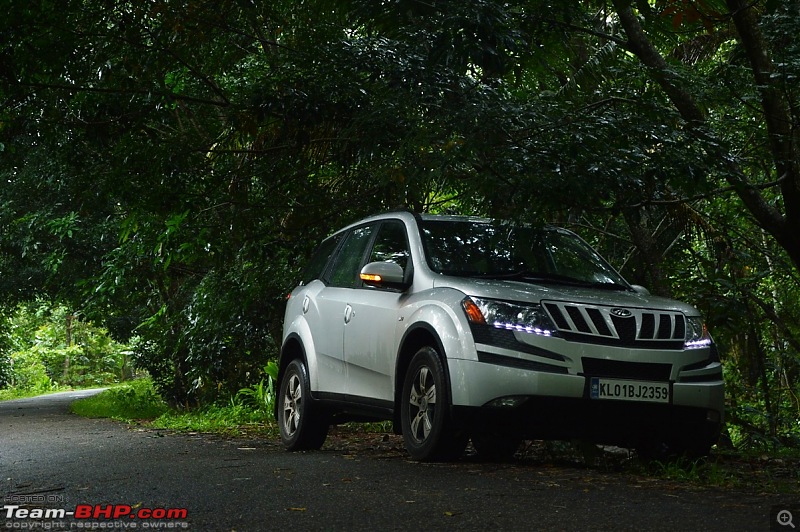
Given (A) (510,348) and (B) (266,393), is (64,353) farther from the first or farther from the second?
(A) (510,348)

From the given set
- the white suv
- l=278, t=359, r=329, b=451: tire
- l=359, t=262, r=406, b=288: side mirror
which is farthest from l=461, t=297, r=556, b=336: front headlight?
l=278, t=359, r=329, b=451: tire

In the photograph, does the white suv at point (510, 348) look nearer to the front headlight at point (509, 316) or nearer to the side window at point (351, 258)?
the front headlight at point (509, 316)

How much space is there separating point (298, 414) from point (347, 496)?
350cm

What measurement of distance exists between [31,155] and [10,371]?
2793 cm

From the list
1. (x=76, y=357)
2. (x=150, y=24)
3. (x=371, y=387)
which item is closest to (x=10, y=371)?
(x=76, y=357)

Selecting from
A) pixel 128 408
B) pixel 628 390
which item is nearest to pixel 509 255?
pixel 628 390

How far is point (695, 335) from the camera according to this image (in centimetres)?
715

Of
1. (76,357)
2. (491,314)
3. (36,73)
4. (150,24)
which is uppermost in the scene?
(150,24)

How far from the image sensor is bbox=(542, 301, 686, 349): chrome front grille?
22.2 feet

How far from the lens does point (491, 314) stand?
22.3 feet

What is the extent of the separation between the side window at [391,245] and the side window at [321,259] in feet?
3.18

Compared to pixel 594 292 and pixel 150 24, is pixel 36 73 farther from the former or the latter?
pixel 594 292

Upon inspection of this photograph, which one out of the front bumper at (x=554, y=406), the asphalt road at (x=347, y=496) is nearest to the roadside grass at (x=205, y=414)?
the asphalt road at (x=347, y=496)

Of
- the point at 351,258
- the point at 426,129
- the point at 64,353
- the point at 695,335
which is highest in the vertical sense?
the point at 426,129
